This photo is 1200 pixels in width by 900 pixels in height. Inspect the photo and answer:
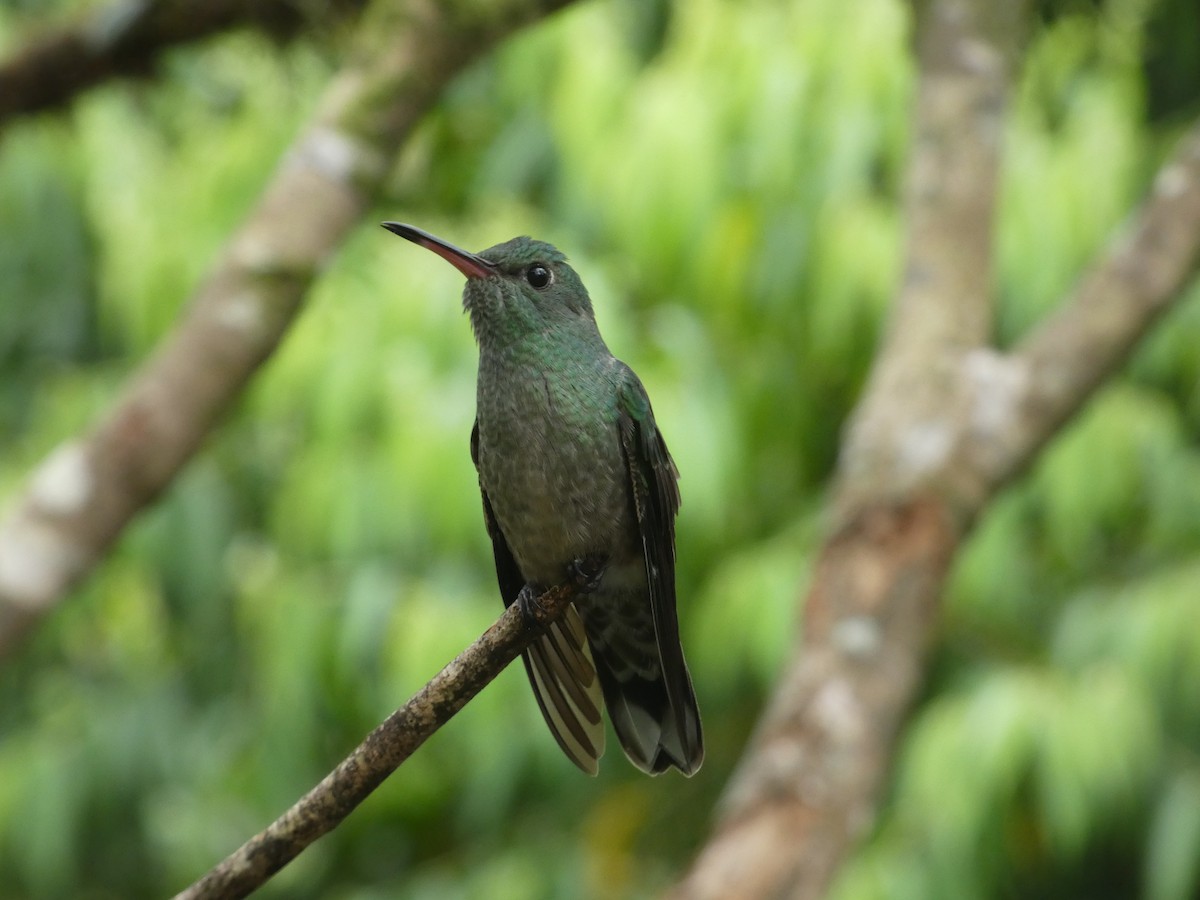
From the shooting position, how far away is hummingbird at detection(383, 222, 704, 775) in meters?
2.74

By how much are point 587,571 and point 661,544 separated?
0.48 feet

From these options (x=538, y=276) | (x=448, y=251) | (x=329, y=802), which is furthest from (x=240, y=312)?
(x=329, y=802)

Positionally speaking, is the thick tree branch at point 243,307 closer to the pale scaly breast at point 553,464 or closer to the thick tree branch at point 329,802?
the pale scaly breast at point 553,464

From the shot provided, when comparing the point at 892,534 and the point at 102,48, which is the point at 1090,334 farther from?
the point at 102,48

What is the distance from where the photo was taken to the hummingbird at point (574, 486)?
274cm

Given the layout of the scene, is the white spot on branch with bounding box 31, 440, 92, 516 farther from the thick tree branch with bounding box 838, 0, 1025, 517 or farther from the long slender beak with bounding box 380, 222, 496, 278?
the thick tree branch with bounding box 838, 0, 1025, 517

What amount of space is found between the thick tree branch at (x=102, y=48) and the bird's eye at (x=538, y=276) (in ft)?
8.51

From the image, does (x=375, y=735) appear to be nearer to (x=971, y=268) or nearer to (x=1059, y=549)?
(x=971, y=268)

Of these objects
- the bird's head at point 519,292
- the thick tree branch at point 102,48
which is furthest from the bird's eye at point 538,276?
the thick tree branch at point 102,48

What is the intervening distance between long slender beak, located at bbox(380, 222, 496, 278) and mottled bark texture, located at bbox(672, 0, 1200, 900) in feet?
4.64

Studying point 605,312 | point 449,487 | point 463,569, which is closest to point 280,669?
point 463,569

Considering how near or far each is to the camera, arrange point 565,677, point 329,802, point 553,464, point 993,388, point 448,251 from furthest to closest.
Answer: point 993,388 → point 565,677 → point 553,464 → point 448,251 → point 329,802

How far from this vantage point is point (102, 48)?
5.00 meters

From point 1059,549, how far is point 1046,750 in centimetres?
121
